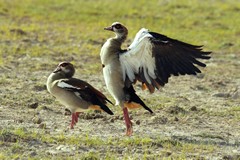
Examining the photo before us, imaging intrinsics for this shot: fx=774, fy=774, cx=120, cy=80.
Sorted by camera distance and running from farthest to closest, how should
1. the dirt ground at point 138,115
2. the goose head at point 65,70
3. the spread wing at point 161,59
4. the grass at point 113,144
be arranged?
the goose head at point 65,70 < the spread wing at point 161,59 < the dirt ground at point 138,115 < the grass at point 113,144

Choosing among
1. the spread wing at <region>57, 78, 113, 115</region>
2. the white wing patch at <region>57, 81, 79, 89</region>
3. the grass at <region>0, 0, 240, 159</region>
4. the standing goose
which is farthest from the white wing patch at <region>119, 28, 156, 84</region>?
the grass at <region>0, 0, 240, 159</region>

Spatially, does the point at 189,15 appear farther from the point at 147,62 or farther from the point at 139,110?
the point at 147,62

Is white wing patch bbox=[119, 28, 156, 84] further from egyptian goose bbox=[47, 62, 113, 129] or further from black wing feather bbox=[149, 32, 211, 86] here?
egyptian goose bbox=[47, 62, 113, 129]

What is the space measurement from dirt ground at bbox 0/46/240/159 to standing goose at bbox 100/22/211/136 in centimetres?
53

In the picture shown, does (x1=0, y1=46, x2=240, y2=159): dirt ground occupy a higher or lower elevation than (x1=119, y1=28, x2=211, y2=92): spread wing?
lower

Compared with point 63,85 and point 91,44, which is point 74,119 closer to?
point 63,85

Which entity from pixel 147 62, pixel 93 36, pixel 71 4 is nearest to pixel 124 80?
pixel 147 62

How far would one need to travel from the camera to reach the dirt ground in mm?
8078

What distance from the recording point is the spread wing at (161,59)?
341 inches

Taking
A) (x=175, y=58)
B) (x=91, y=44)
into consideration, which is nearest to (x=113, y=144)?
(x=175, y=58)

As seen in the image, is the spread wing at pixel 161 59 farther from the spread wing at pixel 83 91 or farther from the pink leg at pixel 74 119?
the pink leg at pixel 74 119

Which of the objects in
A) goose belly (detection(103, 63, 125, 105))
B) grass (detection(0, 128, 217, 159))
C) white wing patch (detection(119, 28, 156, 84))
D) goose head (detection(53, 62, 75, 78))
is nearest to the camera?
grass (detection(0, 128, 217, 159))

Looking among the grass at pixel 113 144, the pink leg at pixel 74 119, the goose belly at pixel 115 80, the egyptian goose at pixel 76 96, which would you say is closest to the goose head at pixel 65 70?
the egyptian goose at pixel 76 96

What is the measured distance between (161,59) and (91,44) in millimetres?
7577
